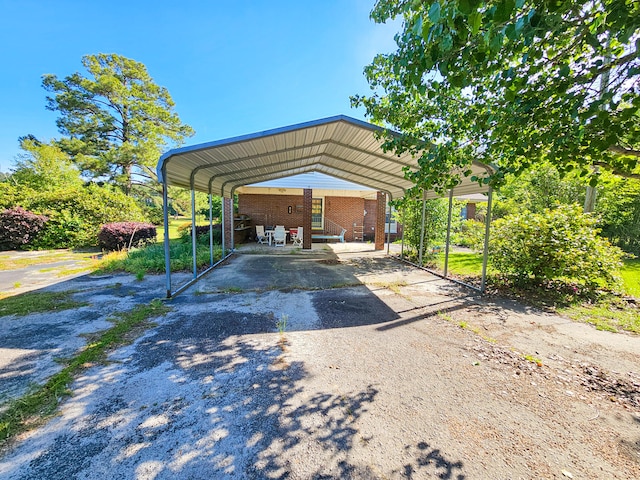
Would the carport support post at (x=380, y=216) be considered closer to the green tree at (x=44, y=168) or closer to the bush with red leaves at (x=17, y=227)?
the bush with red leaves at (x=17, y=227)

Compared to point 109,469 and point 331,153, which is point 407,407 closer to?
point 109,469

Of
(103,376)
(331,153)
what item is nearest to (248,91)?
(331,153)

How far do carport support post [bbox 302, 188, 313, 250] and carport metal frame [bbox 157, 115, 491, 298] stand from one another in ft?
5.91

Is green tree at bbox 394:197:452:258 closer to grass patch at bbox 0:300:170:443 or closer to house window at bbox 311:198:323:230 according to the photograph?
house window at bbox 311:198:323:230

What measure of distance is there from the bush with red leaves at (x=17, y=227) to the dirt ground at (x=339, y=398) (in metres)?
11.0

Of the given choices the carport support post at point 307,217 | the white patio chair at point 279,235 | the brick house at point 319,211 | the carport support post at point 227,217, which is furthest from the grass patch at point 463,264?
the carport support post at point 227,217

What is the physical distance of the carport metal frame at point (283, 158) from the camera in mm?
5648

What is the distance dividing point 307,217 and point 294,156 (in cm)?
390

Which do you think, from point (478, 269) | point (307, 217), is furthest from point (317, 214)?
point (478, 269)

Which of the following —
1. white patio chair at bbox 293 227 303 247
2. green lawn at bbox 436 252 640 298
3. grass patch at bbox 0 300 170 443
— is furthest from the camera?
white patio chair at bbox 293 227 303 247

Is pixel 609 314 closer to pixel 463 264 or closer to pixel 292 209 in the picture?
pixel 463 264

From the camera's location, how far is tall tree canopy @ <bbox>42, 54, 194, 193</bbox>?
18594 mm

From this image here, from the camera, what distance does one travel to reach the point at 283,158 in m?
8.91

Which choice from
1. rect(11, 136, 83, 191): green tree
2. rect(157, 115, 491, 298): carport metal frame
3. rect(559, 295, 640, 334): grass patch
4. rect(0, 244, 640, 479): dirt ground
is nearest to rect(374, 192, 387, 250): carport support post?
rect(157, 115, 491, 298): carport metal frame
